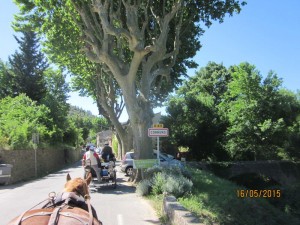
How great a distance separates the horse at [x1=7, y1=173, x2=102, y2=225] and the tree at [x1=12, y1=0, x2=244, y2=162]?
12285 mm

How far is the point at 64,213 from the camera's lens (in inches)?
161

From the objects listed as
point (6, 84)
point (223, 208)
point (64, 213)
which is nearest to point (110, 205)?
point (223, 208)

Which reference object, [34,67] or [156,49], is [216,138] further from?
[34,67]

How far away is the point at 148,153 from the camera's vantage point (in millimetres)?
17875

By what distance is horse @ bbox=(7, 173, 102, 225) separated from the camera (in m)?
3.95

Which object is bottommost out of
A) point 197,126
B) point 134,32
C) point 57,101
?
point 197,126

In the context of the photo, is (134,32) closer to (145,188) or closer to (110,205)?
(145,188)

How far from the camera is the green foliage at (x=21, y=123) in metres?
25.3

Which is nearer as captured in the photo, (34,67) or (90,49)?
(90,49)

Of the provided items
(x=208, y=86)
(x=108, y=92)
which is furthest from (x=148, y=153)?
(x=208, y=86)

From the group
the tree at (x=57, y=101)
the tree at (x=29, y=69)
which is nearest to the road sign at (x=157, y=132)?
the tree at (x=57, y=101)

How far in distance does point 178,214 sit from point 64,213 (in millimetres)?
4741

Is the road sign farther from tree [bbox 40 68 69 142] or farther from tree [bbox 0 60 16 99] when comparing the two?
tree [bbox 0 60 16 99]

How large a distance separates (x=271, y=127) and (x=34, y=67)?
2987 centimetres
